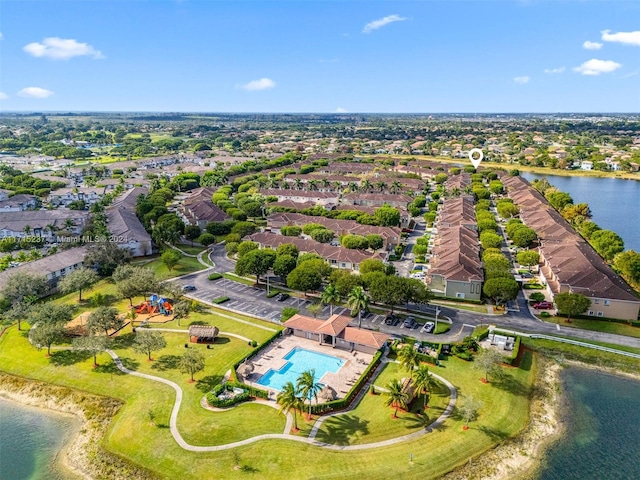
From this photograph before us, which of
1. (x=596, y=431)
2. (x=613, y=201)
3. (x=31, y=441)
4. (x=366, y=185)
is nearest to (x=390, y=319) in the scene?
(x=596, y=431)

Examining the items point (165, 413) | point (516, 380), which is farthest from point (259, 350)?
point (516, 380)

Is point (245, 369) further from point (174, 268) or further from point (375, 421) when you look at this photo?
point (174, 268)

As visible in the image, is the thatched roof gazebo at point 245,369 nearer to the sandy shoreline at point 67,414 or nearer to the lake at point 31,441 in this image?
the sandy shoreline at point 67,414

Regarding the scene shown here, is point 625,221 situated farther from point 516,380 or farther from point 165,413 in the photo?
point 165,413

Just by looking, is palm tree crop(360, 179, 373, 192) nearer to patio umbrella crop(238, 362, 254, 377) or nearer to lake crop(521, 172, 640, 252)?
lake crop(521, 172, 640, 252)

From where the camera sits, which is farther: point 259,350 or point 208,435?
point 259,350

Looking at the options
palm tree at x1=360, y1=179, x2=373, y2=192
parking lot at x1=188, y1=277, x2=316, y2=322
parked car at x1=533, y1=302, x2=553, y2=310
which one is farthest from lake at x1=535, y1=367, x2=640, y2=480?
palm tree at x1=360, y1=179, x2=373, y2=192

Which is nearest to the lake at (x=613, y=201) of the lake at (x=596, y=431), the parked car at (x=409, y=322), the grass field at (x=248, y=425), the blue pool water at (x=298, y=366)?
the lake at (x=596, y=431)
